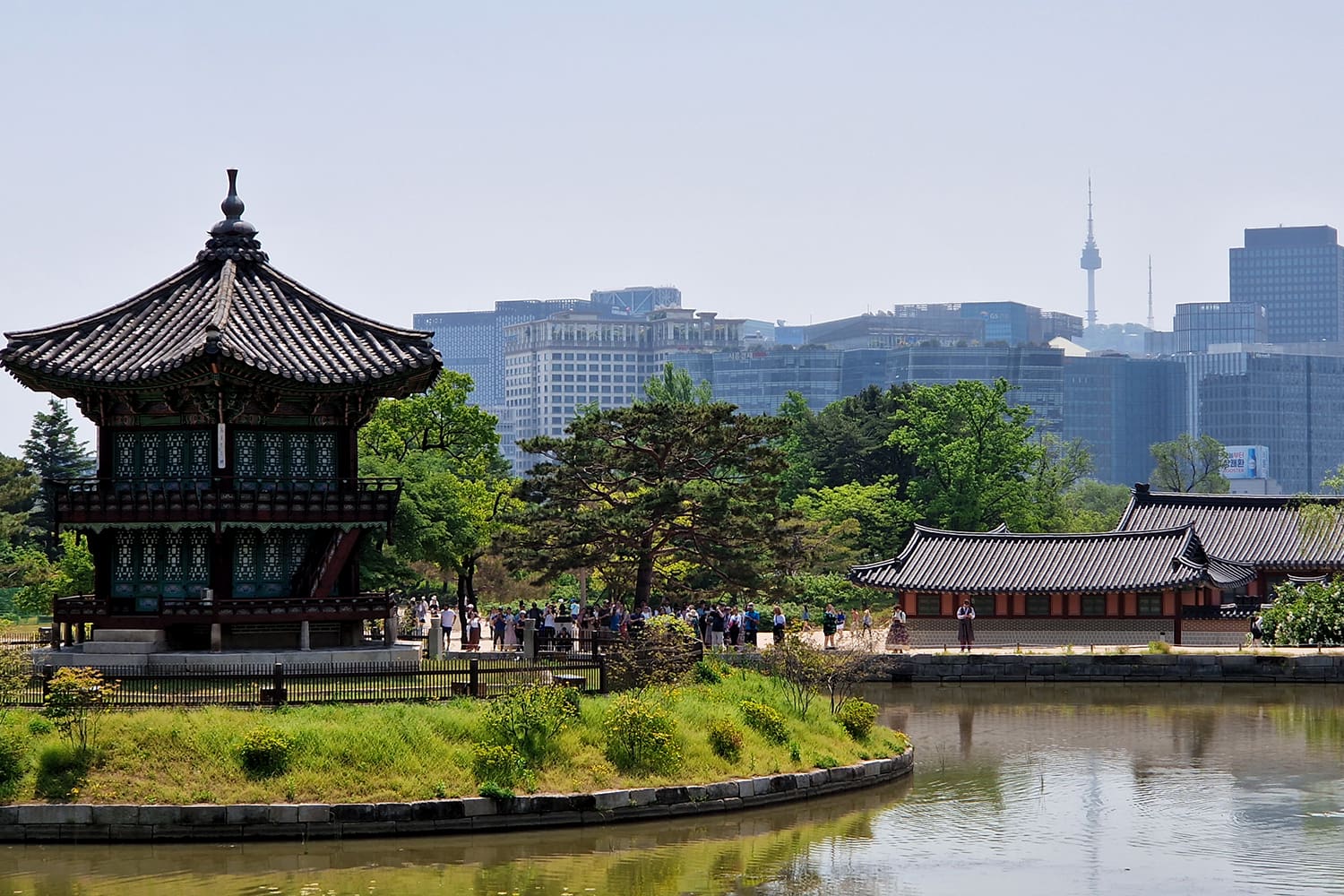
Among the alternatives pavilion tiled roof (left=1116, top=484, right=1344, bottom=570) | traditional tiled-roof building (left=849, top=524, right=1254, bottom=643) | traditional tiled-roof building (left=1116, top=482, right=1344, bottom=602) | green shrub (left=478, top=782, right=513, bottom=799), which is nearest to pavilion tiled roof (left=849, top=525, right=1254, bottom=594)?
traditional tiled-roof building (left=849, top=524, right=1254, bottom=643)

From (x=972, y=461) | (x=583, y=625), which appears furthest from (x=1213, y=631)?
(x=583, y=625)

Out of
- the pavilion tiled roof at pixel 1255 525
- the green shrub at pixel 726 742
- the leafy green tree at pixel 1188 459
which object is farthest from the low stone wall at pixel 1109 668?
the leafy green tree at pixel 1188 459

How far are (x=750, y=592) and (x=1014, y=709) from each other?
535 inches

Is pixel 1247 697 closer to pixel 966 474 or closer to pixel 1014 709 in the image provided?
pixel 1014 709

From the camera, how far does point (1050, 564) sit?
258 feet

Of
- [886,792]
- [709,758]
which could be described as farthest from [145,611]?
[886,792]

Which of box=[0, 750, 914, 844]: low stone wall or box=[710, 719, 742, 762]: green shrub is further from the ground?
box=[710, 719, 742, 762]: green shrub

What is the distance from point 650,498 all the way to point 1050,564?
21.0 metres

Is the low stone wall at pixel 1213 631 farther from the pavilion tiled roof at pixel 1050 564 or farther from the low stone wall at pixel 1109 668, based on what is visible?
the low stone wall at pixel 1109 668

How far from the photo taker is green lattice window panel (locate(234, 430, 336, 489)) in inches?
1912

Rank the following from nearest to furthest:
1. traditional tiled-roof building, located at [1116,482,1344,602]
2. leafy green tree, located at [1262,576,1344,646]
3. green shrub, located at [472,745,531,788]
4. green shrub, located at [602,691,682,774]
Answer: green shrub, located at [472,745,531,788] < green shrub, located at [602,691,682,774] < leafy green tree, located at [1262,576,1344,646] < traditional tiled-roof building, located at [1116,482,1344,602]

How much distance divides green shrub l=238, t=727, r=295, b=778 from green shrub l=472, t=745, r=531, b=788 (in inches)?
150

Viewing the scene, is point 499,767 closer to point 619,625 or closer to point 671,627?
point 671,627

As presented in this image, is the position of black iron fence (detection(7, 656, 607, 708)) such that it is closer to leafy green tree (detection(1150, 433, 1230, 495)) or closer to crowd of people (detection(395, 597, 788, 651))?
crowd of people (detection(395, 597, 788, 651))
